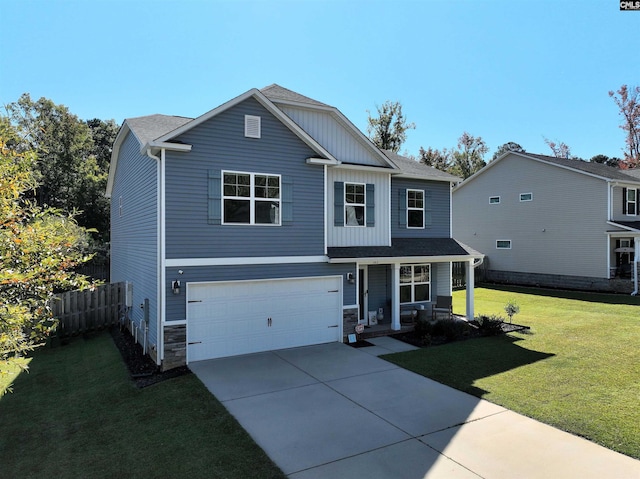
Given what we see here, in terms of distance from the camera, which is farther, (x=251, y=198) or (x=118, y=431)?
(x=251, y=198)

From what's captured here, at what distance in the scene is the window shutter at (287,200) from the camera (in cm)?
1095

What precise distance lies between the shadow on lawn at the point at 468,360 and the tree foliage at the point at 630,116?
38.0m

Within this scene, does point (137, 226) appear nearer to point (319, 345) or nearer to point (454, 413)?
point (319, 345)

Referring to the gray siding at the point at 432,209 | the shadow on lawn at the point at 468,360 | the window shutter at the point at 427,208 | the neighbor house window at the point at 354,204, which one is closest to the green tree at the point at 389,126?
the gray siding at the point at 432,209

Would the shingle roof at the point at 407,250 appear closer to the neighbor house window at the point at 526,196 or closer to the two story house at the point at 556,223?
the two story house at the point at 556,223

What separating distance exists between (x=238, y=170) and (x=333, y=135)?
4.06 metres

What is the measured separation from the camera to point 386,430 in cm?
622

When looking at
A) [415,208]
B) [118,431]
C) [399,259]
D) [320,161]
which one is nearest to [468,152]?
[415,208]

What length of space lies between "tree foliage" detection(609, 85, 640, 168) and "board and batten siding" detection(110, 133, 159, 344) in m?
44.0

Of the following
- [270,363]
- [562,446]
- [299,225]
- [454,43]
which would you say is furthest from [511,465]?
[454,43]

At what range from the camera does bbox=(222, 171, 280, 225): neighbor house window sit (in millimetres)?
10211

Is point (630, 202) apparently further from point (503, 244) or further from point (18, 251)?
point (18, 251)

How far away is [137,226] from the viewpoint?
478 inches

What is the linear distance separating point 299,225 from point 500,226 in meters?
19.5
